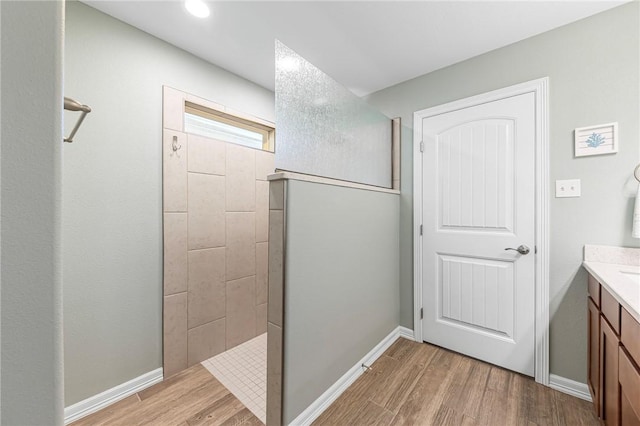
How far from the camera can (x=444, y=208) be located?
2203 millimetres

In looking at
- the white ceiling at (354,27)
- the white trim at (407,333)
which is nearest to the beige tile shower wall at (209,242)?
the white ceiling at (354,27)

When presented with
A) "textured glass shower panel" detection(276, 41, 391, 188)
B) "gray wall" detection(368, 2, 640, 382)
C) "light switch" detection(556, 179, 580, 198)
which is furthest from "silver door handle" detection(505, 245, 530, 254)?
"textured glass shower panel" detection(276, 41, 391, 188)

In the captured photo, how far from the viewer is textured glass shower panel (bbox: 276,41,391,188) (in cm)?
140

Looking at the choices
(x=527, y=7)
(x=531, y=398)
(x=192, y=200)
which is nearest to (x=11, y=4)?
(x=192, y=200)

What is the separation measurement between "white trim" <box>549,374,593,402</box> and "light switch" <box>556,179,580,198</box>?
122cm

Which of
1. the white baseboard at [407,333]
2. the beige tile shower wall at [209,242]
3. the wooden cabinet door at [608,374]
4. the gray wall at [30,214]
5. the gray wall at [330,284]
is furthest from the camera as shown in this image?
the white baseboard at [407,333]

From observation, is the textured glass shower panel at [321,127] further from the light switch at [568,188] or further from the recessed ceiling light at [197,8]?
the light switch at [568,188]

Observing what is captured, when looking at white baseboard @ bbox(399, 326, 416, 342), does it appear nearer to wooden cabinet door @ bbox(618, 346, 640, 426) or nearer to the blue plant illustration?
wooden cabinet door @ bbox(618, 346, 640, 426)

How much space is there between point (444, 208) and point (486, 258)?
19.7 inches

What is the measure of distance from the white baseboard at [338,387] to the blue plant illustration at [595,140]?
201 centimetres

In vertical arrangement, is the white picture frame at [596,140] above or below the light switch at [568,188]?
above

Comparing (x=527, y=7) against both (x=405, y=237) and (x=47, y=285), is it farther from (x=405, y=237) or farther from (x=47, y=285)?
(x=47, y=285)

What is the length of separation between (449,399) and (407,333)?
0.79 m

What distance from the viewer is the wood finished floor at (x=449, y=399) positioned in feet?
4.89
